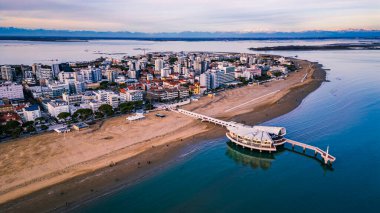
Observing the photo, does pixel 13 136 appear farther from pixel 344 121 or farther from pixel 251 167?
pixel 344 121

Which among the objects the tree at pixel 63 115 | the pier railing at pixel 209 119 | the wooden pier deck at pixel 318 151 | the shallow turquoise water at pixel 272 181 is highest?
the tree at pixel 63 115

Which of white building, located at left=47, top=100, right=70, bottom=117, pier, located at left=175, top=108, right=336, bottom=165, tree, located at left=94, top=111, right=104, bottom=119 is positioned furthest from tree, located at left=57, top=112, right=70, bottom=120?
pier, located at left=175, top=108, right=336, bottom=165

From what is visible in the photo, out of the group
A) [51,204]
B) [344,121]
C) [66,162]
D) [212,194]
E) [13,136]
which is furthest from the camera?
[344,121]

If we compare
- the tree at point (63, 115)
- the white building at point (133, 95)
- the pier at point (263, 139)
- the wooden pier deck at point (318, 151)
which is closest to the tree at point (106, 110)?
the tree at point (63, 115)

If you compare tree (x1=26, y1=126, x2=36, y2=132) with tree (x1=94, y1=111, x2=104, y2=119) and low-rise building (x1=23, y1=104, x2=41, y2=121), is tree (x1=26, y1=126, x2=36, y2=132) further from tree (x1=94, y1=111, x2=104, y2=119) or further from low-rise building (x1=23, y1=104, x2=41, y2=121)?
tree (x1=94, y1=111, x2=104, y2=119)

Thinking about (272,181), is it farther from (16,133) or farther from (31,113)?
(31,113)

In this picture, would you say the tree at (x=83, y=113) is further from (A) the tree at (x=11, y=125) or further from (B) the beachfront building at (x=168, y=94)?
(B) the beachfront building at (x=168, y=94)

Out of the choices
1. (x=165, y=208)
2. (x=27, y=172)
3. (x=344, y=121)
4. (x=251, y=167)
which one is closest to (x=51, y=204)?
(x=27, y=172)
